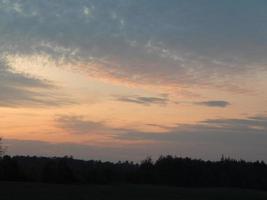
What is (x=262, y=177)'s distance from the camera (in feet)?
407

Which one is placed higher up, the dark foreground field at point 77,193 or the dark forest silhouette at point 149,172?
the dark forest silhouette at point 149,172

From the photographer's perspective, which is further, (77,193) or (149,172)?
(149,172)

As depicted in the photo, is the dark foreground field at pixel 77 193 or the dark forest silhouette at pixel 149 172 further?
the dark forest silhouette at pixel 149 172

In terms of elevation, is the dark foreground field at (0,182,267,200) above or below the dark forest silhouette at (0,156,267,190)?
below

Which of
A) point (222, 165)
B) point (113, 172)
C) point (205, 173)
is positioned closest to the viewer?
point (113, 172)

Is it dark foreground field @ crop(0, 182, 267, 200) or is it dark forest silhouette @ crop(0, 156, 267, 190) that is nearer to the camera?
dark foreground field @ crop(0, 182, 267, 200)

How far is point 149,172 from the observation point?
103 metres

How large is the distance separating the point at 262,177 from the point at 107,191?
73083 millimetres

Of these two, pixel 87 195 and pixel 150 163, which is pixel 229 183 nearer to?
pixel 150 163

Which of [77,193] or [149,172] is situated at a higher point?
[149,172]

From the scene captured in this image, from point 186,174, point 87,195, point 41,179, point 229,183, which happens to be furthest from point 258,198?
point 229,183

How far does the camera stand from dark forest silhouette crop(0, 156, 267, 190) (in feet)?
239

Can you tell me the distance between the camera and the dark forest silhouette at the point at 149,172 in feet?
239

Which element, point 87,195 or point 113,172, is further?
point 113,172
